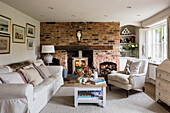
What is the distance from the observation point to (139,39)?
6.10 meters

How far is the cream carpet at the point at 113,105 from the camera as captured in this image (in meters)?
2.95

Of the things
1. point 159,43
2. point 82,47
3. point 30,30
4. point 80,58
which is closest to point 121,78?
point 159,43

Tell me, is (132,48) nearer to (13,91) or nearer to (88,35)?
(88,35)

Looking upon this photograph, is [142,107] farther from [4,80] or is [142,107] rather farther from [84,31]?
[84,31]

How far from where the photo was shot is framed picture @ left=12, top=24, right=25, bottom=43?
166 inches

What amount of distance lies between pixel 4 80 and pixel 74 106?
1505 millimetres

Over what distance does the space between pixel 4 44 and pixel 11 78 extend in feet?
4.76

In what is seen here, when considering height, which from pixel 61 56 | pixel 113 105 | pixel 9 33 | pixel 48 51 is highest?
pixel 9 33

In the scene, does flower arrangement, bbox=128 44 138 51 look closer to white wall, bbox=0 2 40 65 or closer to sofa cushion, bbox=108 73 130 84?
sofa cushion, bbox=108 73 130 84

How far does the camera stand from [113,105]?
10.6ft

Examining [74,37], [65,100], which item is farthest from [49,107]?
[74,37]

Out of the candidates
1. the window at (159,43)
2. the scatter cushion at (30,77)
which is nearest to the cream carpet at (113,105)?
the scatter cushion at (30,77)

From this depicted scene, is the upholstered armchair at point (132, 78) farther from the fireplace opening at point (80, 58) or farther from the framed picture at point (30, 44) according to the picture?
the framed picture at point (30, 44)

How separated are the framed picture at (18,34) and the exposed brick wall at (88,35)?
1.68 meters
